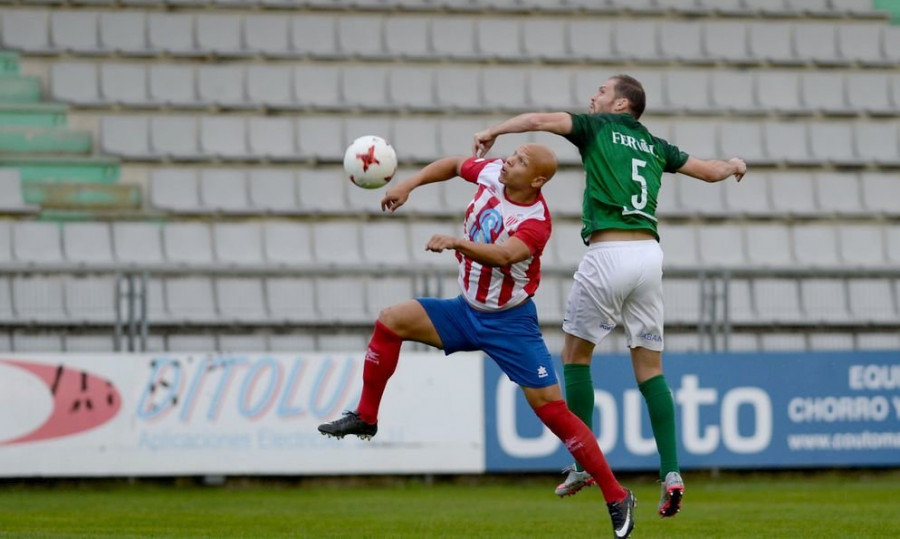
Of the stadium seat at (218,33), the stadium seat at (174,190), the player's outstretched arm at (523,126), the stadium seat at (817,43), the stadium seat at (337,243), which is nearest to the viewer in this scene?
the player's outstretched arm at (523,126)

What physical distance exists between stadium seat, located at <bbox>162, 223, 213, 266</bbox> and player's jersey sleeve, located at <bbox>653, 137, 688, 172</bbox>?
779cm

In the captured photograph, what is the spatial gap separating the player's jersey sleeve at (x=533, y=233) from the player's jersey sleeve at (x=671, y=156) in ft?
2.89

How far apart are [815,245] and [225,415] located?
734cm

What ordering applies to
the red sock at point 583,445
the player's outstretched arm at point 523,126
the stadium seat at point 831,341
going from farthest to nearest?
the stadium seat at point 831,341 < the red sock at point 583,445 < the player's outstretched arm at point 523,126

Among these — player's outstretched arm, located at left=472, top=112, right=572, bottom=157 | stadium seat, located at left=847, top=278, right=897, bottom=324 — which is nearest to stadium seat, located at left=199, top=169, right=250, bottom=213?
stadium seat, located at left=847, top=278, right=897, bottom=324

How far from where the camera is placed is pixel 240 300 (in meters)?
13.8

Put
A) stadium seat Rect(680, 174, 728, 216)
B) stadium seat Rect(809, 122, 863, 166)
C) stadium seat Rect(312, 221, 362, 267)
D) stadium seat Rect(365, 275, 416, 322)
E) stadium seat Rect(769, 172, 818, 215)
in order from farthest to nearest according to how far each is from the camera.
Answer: stadium seat Rect(809, 122, 863, 166), stadium seat Rect(769, 172, 818, 215), stadium seat Rect(680, 174, 728, 216), stadium seat Rect(312, 221, 362, 267), stadium seat Rect(365, 275, 416, 322)

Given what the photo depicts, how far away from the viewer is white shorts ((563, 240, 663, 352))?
7.55 meters

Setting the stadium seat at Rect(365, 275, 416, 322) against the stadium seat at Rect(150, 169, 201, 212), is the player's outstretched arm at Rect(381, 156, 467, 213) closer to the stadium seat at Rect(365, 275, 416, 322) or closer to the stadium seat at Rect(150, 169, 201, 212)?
the stadium seat at Rect(365, 275, 416, 322)

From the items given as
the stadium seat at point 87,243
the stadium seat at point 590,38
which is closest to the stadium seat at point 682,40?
the stadium seat at point 590,38

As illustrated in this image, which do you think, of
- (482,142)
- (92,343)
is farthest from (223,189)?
(482,142)

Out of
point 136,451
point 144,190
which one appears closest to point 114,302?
point 136,451

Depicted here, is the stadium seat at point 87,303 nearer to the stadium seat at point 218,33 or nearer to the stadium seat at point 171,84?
the stadium seat at point 171,84

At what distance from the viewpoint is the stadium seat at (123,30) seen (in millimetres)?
16375
